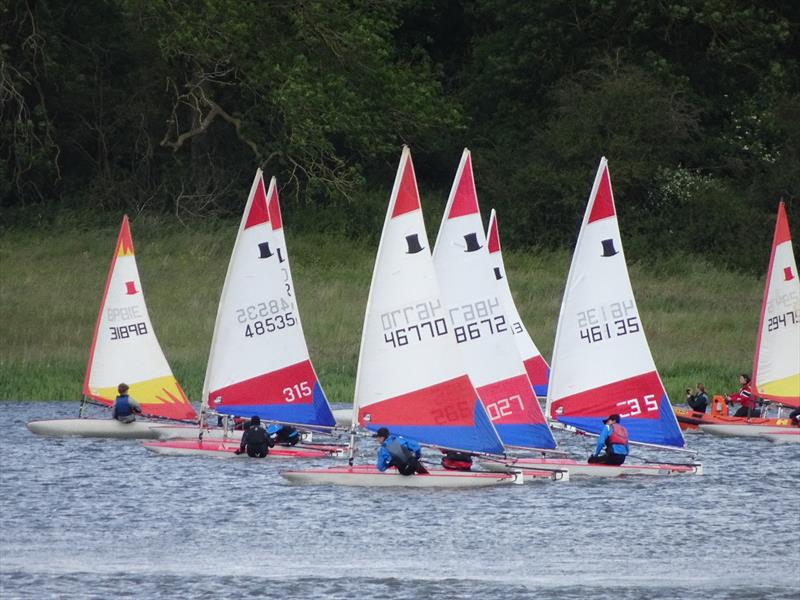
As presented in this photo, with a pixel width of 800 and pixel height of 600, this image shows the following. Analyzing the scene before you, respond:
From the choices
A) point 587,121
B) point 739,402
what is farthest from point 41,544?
point 587,121

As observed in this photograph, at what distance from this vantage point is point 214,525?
1198 inches

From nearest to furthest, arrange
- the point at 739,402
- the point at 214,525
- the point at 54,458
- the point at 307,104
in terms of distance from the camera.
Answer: the point at 214,525 → the point at 54,458 → the point at 739,402 → the point at 307,104

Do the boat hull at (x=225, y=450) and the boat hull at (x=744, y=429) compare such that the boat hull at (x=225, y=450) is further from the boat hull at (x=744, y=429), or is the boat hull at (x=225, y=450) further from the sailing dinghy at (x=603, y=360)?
the boat hull at (x=744, y=429)

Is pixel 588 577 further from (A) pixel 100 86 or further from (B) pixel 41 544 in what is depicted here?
(A) pixel 100 86

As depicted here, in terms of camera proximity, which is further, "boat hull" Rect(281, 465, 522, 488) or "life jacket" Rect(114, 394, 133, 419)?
"life jacket" Rect(114, 394, 133, 419)

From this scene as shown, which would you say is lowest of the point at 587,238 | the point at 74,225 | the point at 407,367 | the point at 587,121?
the point at 407,367

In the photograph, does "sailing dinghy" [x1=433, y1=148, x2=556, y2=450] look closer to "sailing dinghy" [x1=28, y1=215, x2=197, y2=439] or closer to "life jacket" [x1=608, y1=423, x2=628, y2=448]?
"life jacket" [x1=608, y1=423, x2=628, y2=448]

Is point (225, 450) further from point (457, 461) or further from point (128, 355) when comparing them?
point (457, 461)

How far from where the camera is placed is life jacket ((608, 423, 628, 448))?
1314 inches

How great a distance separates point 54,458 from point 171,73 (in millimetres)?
31169

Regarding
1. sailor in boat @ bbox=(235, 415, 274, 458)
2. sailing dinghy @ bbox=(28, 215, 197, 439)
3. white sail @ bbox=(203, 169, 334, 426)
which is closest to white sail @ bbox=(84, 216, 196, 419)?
sailing dinghy @ bbox=(28, 215, 197, 439)

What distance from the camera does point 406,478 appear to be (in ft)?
104

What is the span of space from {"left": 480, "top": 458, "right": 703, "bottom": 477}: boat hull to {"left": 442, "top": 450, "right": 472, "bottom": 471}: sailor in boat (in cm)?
93

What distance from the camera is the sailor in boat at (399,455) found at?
31.4 meters
